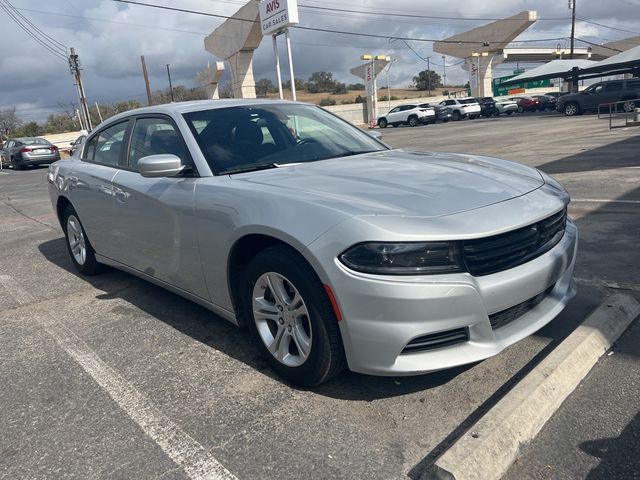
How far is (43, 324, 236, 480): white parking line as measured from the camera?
2330 millimetres

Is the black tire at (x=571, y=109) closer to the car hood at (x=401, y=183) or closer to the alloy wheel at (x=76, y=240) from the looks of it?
the car hood at (x=401, y=183)

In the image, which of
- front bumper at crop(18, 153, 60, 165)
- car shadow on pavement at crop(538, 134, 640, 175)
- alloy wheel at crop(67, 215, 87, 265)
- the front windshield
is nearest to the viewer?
the front windshield

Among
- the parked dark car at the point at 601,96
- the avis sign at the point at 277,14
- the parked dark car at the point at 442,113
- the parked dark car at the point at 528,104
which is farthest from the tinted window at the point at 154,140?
the parked dark car at the point at 528,104

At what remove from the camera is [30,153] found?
24000mm

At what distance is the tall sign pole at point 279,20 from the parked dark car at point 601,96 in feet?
53.9

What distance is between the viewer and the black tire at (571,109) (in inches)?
1143

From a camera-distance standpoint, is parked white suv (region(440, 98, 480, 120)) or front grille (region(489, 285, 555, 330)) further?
parked white suv (region(440, 98, 480, 120))

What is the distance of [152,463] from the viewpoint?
7.87ft

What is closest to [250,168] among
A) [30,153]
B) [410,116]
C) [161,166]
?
[161,166]

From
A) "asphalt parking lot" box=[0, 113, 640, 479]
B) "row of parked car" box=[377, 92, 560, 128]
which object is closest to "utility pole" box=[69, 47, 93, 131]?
"row of parked car" box=[377, 92, 560, 128]

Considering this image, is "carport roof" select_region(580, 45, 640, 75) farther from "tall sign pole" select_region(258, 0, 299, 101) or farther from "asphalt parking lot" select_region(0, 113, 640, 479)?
"asphalt parking lot" select_region(0, 113, 640, 479)

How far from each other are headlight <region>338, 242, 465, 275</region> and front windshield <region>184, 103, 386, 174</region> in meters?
1.32

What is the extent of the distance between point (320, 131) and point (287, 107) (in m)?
0.37

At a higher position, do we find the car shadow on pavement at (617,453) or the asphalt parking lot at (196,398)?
the asphalt parking lot at (196,398)
